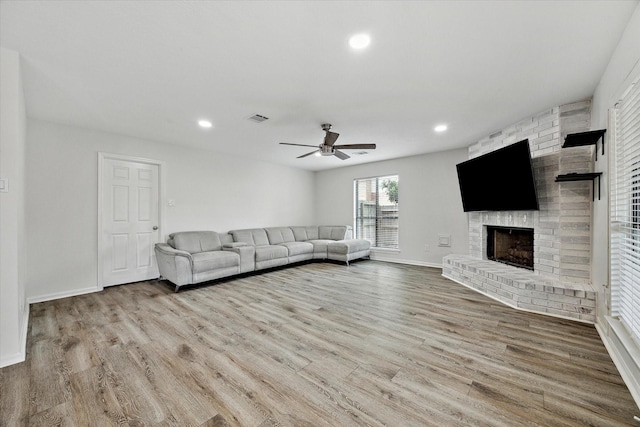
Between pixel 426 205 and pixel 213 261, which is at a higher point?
pixel 426 205

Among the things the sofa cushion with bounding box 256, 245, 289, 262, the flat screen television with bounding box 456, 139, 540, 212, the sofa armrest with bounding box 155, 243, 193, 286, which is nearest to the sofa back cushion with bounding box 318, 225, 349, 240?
the sofa cushion with bounding box 256, 245, 289, 262

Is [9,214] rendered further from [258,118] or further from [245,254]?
[245,254]

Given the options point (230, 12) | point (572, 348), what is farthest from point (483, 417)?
point (230, 12)

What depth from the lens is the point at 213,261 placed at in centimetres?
437

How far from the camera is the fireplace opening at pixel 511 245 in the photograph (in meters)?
3.92

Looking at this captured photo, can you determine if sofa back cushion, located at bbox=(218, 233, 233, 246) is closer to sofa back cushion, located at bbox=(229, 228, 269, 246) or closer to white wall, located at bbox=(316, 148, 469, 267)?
sofa back cushion, located at bbox=(229, 228, 269, 246)

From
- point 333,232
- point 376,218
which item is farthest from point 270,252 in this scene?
point 376,218

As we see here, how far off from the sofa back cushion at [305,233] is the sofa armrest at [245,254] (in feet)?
6.11

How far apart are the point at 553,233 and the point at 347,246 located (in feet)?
11.6

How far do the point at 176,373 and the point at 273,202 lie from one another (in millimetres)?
5142

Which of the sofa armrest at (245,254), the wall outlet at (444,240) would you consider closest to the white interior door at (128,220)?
the sofa armrest at (245,254)

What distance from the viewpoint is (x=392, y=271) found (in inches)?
210

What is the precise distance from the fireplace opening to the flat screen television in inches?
18.6

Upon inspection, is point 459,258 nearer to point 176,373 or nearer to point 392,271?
point 392,271
